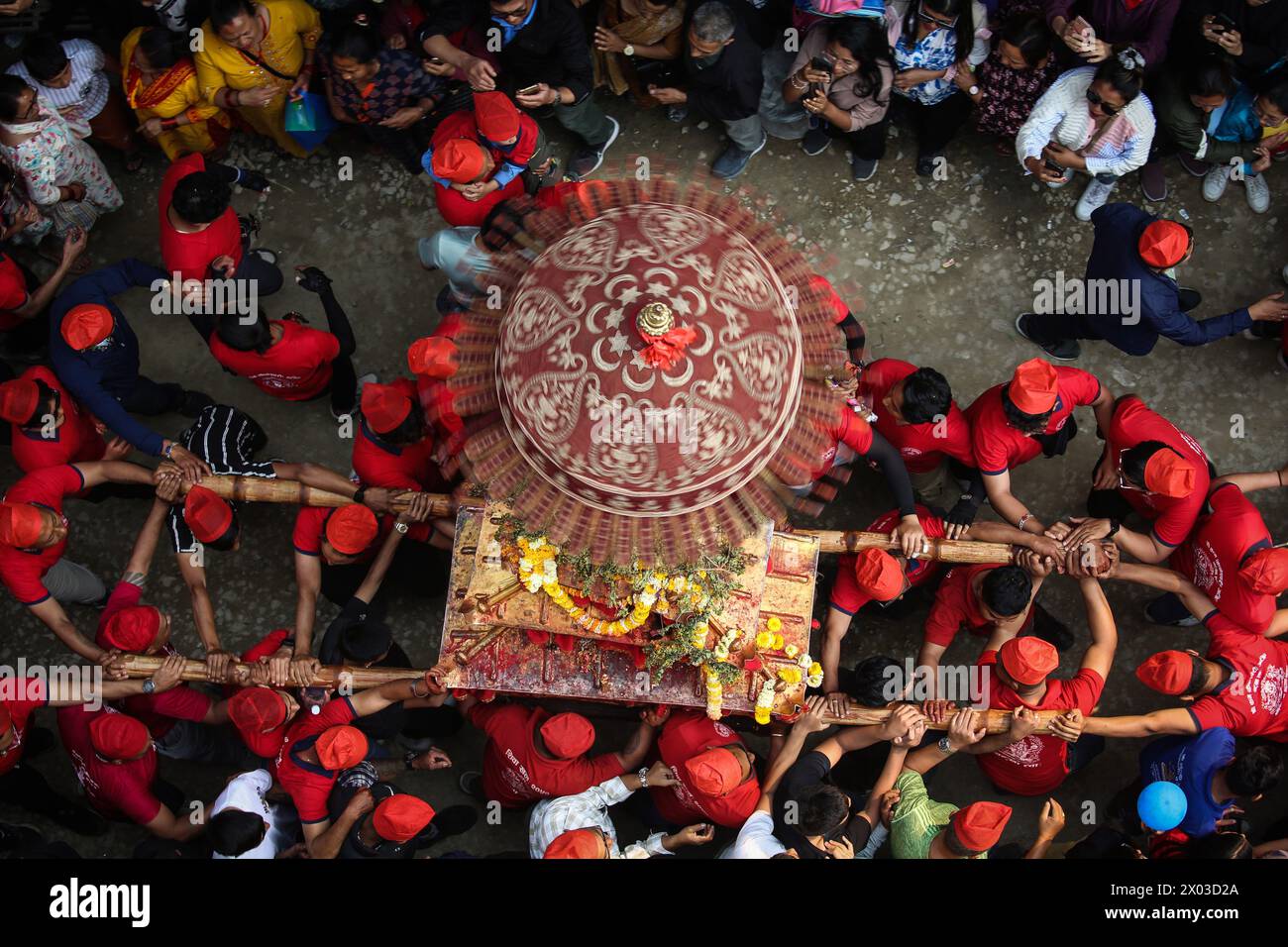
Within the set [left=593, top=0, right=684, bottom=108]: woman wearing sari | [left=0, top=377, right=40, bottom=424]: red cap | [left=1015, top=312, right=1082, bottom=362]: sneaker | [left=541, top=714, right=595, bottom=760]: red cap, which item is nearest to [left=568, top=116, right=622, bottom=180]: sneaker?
[left=593, top=0, right=684, bottom=108]: woman wearing sari

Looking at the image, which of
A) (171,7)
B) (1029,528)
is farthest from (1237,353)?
(171,7)

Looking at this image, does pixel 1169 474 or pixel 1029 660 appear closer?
pixel 1029 660

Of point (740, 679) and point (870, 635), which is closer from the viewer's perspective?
point (740, 679)

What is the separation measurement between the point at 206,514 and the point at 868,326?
13.6 feet

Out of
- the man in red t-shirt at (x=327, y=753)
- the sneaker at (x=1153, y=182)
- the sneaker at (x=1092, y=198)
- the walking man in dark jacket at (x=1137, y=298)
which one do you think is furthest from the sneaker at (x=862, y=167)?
the man in red t-shirt at (x=327, y=753)

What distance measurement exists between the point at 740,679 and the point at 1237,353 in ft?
13.4

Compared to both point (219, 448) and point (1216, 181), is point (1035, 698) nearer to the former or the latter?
point (1216, 181)

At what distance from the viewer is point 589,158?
24.0 ft

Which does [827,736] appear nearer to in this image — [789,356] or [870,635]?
[870,635]

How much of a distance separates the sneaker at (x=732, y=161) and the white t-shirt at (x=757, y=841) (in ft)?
13.6

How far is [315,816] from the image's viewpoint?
546 cm

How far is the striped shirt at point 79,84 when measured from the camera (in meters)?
6.56

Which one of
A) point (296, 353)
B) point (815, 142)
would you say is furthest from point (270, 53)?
point (815, 142)

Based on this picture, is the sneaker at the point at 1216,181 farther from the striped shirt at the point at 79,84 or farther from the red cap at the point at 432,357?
the striped shirt at the point at 79,84
